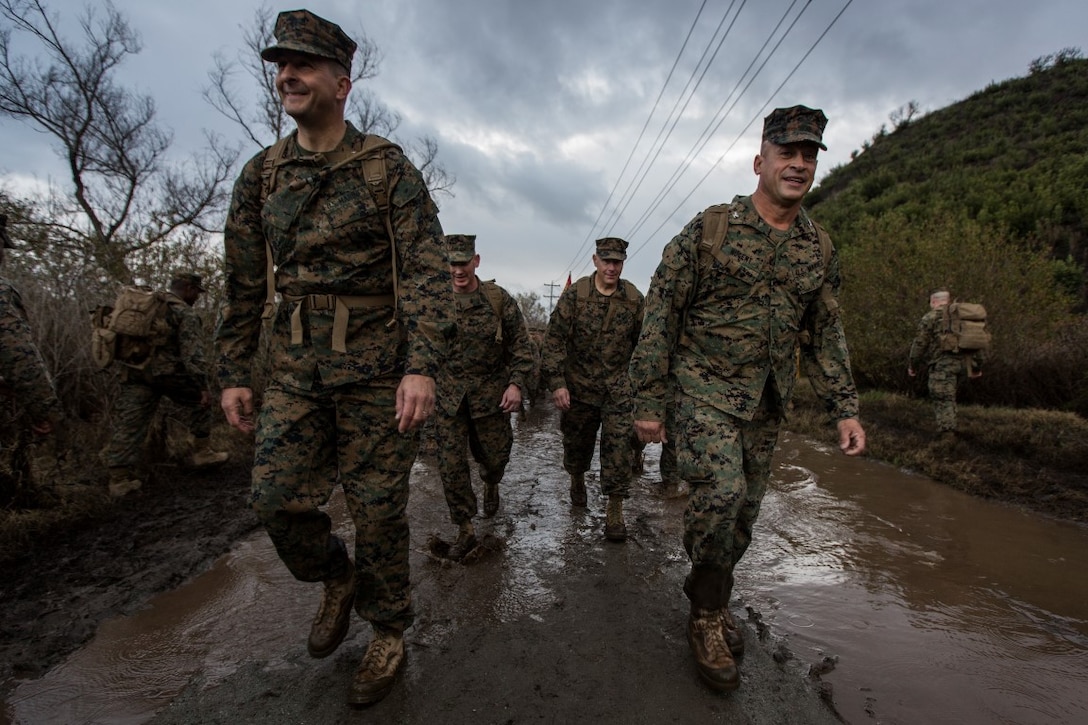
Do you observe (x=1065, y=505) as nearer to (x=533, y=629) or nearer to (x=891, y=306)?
(x=533, y=629)

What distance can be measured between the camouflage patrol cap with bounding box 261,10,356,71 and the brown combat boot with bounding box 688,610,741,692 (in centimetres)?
310

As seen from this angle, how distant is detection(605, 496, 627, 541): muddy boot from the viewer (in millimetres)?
4320

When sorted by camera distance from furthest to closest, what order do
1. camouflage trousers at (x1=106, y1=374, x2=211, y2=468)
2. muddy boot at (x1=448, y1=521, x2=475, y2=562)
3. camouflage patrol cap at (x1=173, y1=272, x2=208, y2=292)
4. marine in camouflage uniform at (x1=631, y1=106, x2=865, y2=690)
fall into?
1. camouflage patrol cap at (x1=173, y1=272, x2=208, y2=292)
2. camouflage trousers at (x1=106, y1=374, x2=211, y2=468)
3. muddy boot at (x1=448, y1=521, x2=475, y2=562)
4. marine in camouflage uniform at (x1=631, y1=106, x2=865, y2=690)

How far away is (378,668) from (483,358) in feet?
8.05

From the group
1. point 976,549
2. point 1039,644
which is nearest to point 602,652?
point 1039,644

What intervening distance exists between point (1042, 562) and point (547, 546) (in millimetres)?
3839

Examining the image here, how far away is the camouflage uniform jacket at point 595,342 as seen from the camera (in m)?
4.71

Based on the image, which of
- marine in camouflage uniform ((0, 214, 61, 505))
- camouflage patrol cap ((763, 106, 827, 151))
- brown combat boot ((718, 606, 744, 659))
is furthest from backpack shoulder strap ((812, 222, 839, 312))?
marine in camouflage uniform ((0, 214, 61, 505))

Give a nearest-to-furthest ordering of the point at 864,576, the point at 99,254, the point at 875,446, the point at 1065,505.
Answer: the point at 864,576, the point at 1065,505, the point at 875,446, the point at 99,254

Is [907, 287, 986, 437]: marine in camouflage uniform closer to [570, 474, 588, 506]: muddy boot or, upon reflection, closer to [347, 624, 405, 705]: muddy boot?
[570, 474, 588, 506]: muddy boot

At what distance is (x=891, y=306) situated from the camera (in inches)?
462

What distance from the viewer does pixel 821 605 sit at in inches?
131

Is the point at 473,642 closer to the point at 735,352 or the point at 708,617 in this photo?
the point at 708,617

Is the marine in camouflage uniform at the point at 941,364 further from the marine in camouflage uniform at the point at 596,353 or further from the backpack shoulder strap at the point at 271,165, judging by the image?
the backpack shoulder strap at the point at 271,165
